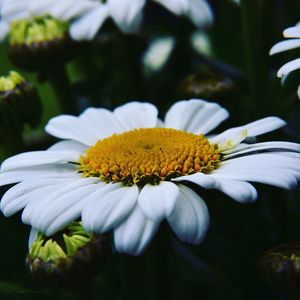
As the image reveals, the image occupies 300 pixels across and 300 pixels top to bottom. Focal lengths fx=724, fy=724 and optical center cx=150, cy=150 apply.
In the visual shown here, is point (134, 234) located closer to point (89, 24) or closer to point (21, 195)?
point (21, 195)

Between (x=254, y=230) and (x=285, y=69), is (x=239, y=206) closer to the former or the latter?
(x=254, y=230)

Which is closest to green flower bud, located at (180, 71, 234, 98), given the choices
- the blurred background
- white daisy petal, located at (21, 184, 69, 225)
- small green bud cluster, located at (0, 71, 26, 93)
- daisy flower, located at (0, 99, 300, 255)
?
the blurred background

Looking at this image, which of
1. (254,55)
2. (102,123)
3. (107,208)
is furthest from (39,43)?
(107,208)

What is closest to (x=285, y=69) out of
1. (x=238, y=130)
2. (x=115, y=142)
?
(x=238, y=130)

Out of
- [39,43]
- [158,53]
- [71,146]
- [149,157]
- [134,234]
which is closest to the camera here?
[134,234]

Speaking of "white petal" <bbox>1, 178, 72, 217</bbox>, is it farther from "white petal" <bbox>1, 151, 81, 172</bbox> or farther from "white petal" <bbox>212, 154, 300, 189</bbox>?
"white petal" <bbox>212, 154, 300, 189</bbox>

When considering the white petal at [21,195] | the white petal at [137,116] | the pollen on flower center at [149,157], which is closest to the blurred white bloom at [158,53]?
the white petal at [137,116]

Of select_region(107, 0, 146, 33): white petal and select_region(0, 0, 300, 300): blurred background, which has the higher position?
select_region(107, 0, 146, 33): white petal
